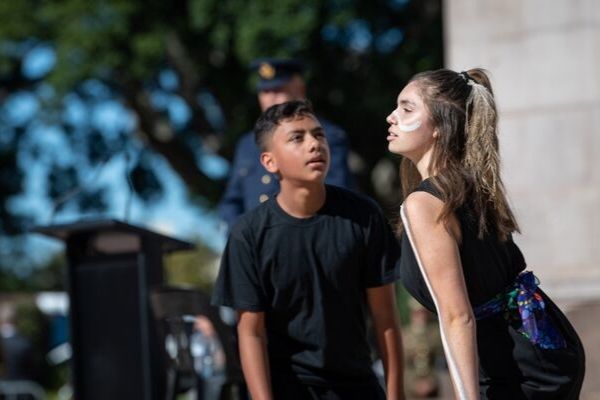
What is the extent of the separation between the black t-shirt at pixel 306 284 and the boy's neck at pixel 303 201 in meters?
0.04

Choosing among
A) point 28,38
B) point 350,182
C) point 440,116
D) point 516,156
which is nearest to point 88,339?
point 350,182

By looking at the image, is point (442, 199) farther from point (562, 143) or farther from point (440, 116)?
point (562, 143)

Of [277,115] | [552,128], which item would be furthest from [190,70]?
[277,115]

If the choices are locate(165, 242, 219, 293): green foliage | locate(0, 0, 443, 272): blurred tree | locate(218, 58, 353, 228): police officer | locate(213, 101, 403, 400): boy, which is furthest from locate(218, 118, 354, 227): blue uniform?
locate(165, 242, 219, 293): green foliage

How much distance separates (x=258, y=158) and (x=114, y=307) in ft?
3.88

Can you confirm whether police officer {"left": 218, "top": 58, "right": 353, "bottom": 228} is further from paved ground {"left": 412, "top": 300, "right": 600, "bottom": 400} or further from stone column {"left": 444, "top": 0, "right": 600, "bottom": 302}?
paved ground {"left": 412, "top": 300, "right": 600, "bottom": 400}

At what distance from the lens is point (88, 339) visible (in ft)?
25.4

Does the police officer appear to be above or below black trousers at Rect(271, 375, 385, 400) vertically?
above

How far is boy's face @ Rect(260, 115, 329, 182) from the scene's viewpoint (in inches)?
225

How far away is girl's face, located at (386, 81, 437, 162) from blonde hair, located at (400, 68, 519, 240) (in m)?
0.02

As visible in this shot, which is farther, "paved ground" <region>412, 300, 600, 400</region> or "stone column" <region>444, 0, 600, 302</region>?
"stone column" <region>444, 0, 600, 302</region>

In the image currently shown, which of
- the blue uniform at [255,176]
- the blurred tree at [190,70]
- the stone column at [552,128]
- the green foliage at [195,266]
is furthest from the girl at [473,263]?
the green foliage at [195,266]

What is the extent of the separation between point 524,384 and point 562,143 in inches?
175

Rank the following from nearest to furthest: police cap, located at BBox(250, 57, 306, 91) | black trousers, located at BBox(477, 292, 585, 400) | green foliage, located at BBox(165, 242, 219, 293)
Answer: black trousers, located at BBox(477, 292, 585, 400), police cap, located at BBox(250, 57, 306, 91), green foliage, located at BBox(165, 242, 219, 293)
